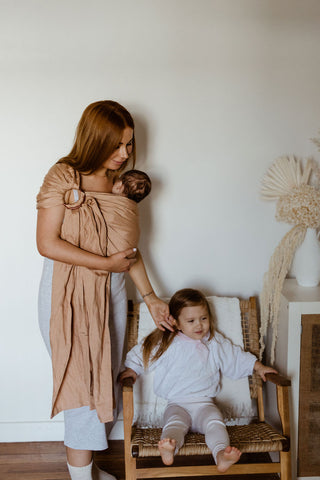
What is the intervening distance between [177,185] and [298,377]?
3.83 feet

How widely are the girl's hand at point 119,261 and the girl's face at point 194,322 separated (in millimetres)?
450


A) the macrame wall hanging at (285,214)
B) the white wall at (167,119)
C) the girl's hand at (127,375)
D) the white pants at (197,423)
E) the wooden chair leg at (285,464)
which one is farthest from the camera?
the white wall at (167,119)

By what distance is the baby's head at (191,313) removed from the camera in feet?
7.54

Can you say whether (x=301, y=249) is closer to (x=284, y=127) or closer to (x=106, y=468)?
(x=284, y=127)

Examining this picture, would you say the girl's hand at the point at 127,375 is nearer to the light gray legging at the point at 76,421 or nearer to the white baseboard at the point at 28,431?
the light gray legging at the point at 76,421

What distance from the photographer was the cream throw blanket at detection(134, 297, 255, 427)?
7.70 feet

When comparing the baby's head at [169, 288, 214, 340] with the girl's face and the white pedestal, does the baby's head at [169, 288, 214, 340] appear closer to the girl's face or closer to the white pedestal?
the girl's face

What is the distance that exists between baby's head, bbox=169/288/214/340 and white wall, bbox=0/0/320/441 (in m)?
0.32

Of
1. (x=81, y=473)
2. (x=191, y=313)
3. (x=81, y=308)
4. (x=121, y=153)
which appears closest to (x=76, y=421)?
(x=81, y=473)

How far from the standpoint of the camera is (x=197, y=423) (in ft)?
6.95

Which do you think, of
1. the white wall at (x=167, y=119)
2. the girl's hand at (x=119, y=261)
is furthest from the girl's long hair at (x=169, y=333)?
the girl's hand at (x=119, y=261)

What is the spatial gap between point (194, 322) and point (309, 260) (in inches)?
26.2

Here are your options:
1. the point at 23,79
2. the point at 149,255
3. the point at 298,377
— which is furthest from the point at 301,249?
the point at 23,79

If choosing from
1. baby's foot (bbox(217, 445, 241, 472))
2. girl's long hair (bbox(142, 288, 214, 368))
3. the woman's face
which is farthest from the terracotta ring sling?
baby's foot (bbox(217, 445, 241, 472))
